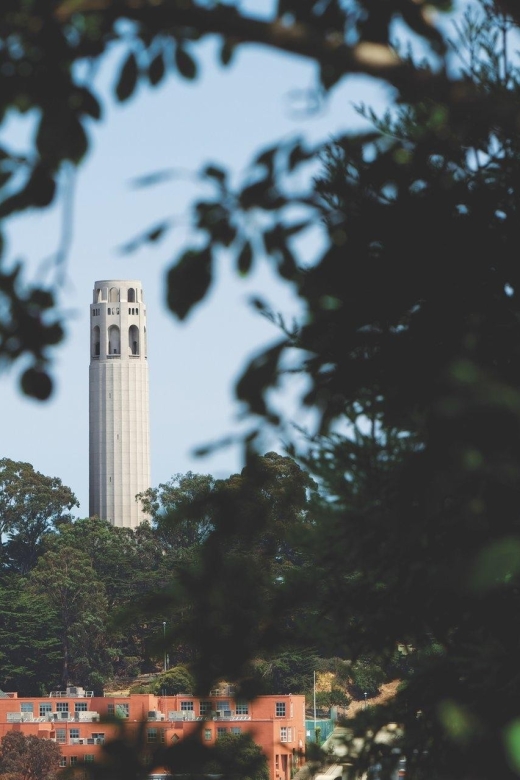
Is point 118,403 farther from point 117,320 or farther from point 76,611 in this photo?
point 76,611

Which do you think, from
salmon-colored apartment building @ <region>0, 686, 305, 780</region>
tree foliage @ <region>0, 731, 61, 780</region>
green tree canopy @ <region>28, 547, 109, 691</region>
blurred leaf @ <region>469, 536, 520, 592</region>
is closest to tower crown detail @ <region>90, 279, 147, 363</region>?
green tree canopy @ <region>28, 547, 109, 691</region>

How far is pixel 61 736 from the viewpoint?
52.6m

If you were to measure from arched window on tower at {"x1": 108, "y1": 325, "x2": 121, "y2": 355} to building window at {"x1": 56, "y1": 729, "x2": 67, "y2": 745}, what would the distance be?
44.7m

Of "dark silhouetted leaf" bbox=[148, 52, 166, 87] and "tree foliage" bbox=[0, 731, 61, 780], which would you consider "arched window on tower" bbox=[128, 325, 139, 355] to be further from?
"dark silhouetted leaf" bbox=[148, 52, 166, 87]

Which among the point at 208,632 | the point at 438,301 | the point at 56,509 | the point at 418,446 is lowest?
the point at 208,632

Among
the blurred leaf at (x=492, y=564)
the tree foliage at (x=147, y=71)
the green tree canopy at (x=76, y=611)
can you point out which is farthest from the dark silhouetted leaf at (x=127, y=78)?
the green tree canopy at (x=76, y=611)

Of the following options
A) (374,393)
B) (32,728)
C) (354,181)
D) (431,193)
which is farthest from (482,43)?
(32,728)

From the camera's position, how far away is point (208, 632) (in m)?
3.23

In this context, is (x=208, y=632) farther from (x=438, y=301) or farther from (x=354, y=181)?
(x=354, y=181)

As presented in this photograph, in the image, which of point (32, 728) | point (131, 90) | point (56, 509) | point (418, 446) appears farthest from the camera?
point (56, 509)

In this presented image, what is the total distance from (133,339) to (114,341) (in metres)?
1.43

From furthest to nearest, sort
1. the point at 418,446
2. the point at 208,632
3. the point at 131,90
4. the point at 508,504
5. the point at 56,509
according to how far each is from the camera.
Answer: the point at 56,509 → the point at 418,446 → the point at 508,504 → the point at 208,632 → the point at 131,90

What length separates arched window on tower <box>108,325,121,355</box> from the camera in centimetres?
9425

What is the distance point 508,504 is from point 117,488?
9036cm
